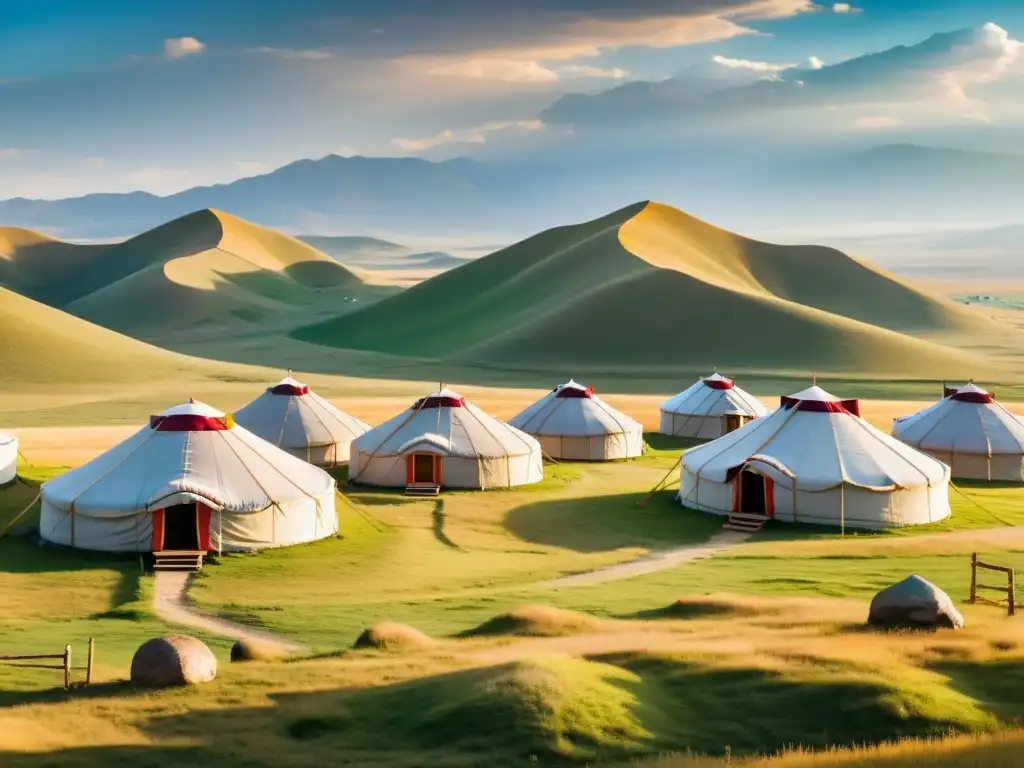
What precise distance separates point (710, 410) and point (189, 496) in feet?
98.5

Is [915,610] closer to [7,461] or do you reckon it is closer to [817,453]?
[817,453]

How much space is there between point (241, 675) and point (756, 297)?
108748 millimetres

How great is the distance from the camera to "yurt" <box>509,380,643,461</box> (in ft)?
158

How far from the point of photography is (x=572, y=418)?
4850 cm

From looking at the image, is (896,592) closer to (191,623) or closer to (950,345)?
(191,623)

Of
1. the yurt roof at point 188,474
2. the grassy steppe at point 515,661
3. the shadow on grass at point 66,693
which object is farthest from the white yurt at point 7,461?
the shadow on grass at point 66,693

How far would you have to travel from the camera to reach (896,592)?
66.7 feet

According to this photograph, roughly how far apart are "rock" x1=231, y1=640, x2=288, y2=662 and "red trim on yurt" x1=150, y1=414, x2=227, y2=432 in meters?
12.8

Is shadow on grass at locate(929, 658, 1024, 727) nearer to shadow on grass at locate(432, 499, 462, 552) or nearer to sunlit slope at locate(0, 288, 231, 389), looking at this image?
shadow on grass at locate(432, 499, 462, 552)

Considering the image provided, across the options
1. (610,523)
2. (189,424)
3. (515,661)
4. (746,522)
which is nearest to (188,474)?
(189,424)

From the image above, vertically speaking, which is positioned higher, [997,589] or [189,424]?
[189,424]

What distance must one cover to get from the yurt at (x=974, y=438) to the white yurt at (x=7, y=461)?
28.5 metres

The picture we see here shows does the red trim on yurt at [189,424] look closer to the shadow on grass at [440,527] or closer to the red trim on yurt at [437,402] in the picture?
the shadow on grass at [440,527]

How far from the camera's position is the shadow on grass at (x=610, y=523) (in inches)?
1276
